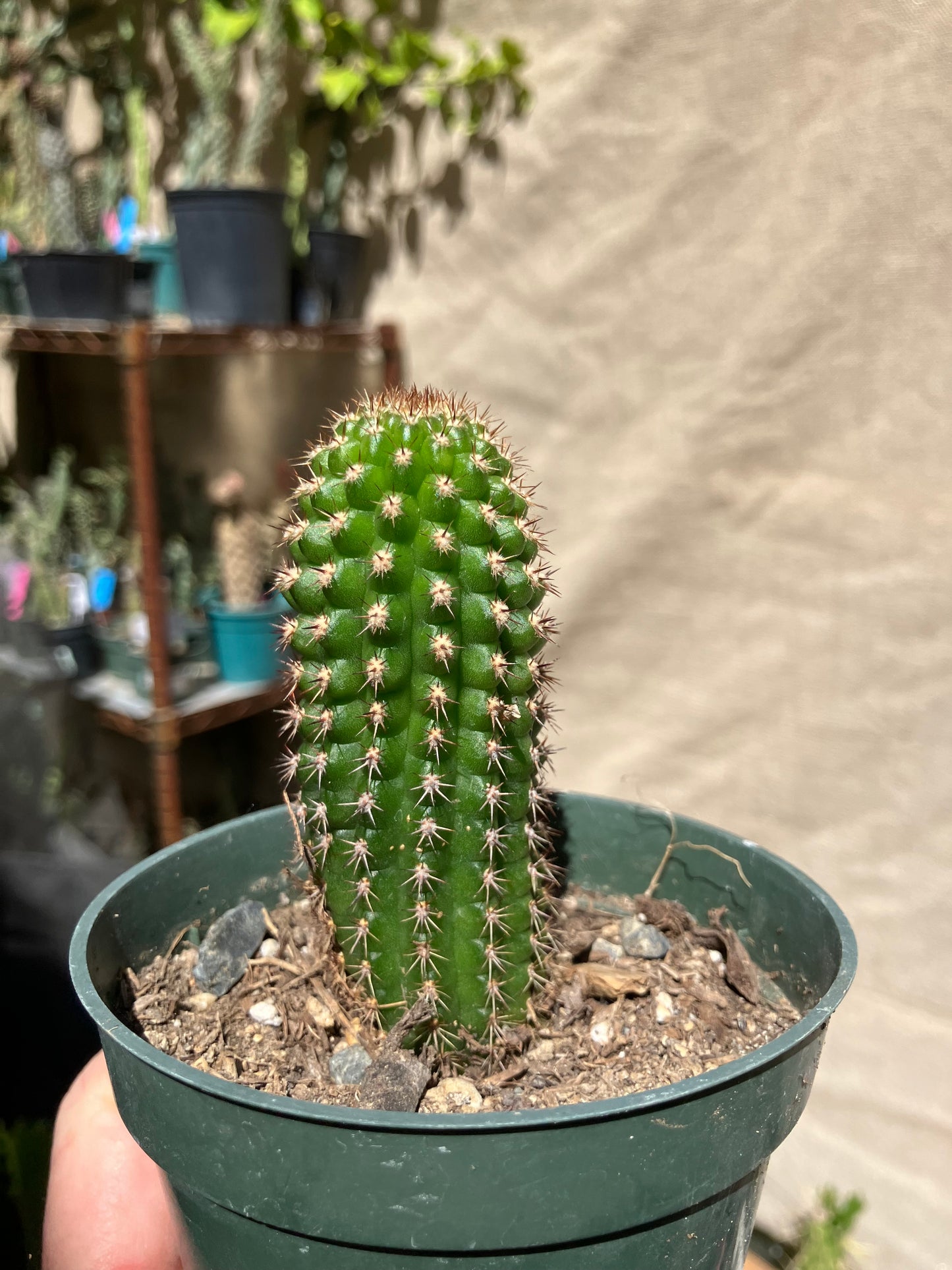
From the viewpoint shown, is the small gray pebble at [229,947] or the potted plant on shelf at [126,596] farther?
the potted plant on shelf at [126,596]

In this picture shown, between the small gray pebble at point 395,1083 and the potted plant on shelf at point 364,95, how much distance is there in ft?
4.69

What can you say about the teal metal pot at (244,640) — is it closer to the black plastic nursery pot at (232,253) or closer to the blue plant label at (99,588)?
the blue plant label at (99,588)

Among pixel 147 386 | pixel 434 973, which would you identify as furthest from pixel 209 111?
pixel 434 973

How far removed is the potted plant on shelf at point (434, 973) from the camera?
494 millimetres

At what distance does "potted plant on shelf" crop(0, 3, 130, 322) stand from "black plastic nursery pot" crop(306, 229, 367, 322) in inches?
14.8

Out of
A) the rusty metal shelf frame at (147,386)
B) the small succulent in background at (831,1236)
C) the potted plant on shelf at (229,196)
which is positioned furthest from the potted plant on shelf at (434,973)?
the potted plant on shelf at (229,196)

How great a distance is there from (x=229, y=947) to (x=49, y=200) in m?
1.70

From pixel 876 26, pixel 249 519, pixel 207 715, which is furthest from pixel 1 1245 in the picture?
pixel 876 26

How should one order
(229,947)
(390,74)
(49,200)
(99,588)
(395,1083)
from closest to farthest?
(395,1083), (229,947), (390,74), (49,200), (99,588)

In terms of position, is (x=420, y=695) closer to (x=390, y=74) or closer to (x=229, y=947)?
(x=229, y=947)

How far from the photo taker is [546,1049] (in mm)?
718

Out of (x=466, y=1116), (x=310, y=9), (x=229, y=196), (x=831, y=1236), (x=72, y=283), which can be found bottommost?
(x=831, y=1236)

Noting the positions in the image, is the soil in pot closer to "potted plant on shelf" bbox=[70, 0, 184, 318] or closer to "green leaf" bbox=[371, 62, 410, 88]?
"green leaf" bbox=[371, 62, 410, 88]

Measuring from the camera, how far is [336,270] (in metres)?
1.81
